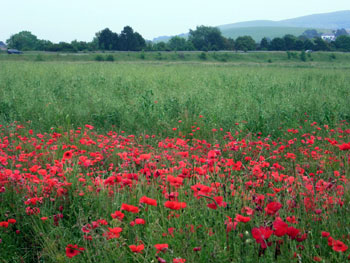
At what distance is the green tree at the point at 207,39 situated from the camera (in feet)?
253

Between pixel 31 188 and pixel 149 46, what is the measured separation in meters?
65.0

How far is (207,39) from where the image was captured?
85562 millimetres

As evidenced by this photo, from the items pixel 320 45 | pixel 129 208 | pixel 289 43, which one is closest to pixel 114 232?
pixel 129 208

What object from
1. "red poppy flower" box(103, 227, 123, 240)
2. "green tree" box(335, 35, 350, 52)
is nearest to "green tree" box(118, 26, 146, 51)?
"green tree" box(335, 35, 350, 52)

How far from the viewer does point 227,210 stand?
2.39 m

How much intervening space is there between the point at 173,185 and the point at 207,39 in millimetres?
86411

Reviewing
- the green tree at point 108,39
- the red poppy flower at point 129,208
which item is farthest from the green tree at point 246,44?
the red poppy flower at point 129,208

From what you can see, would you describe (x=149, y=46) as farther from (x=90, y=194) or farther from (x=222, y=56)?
(x=90, y=194)

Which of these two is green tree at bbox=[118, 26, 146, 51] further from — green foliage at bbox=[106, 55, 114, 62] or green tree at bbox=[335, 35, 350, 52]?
A: green tree at bbox=[335, 35, 350, 52]

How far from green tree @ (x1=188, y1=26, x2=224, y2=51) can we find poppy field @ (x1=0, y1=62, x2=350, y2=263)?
209ft

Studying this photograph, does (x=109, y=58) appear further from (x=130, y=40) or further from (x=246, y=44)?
(x=246, y=44)

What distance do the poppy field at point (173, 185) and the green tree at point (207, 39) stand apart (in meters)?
63.7

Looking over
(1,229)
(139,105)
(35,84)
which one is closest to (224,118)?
(139,105)

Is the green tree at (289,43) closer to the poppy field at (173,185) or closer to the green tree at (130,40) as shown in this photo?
the green tree at (130,40)
